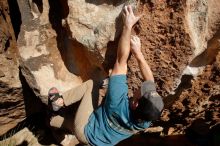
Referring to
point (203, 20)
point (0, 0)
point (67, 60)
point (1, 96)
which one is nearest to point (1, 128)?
point (1, 96)

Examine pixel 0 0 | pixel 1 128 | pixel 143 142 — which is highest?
pixel 0 0

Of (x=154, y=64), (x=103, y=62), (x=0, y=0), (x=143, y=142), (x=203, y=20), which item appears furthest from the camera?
(x=143, y=142)

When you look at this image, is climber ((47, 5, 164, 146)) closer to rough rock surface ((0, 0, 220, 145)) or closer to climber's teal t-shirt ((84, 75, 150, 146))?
climber's teal t-shirt ((84, 75, 150, 146))

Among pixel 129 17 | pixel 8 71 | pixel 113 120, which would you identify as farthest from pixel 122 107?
pixel 8 71

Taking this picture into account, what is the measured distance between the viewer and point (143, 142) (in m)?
4.70

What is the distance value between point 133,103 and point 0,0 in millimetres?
1762

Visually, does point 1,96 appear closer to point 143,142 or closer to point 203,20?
point 143,142

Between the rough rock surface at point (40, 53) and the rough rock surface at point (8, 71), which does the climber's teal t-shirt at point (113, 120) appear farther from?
the rough rock surface at point (8, 71)

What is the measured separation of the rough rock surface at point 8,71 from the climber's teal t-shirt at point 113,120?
1009mm

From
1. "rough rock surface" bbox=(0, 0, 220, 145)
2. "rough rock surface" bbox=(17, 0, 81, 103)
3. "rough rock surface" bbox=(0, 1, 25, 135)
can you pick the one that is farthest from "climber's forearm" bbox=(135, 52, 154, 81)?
Result: "rough rock surface" bbox=(0, 1, 25, 135)

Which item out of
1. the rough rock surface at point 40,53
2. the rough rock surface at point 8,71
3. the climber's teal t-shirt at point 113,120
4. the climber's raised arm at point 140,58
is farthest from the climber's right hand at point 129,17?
the rough rock surface at point 8,71

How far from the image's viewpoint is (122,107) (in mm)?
3111

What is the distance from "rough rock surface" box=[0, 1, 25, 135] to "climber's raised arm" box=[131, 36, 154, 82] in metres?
1.42

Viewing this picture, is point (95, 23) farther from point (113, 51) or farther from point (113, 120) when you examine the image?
point (113, 120)
